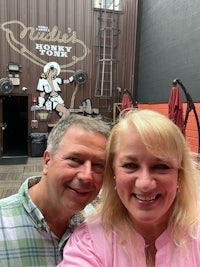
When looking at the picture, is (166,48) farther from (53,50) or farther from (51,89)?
(51,89)

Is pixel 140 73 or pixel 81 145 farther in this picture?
pixel 140 73

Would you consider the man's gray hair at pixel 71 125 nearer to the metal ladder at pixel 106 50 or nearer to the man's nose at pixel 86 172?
the man's nose at pixel 86 172

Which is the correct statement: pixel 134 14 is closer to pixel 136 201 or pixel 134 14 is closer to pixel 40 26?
pixel 40 26

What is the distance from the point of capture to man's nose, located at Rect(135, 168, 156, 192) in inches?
36.4

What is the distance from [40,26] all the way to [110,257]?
28.5 ft

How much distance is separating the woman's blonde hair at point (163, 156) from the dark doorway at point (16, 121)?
922 centimetres

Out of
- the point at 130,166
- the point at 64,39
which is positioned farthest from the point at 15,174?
the point at 130,166

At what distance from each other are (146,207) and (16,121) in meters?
12.1

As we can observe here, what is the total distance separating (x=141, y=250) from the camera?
101 centimetres

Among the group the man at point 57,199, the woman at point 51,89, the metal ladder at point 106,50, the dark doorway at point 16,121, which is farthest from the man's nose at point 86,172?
the dark doorway at point 16,121

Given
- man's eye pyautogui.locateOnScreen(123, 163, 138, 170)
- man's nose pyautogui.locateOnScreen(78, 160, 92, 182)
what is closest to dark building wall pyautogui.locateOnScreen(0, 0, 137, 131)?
man's nose pyautogui.locateOnScreen(78, 160, 92, 182)

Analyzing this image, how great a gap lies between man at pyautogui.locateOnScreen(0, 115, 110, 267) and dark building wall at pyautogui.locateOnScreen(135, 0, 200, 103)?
509cm

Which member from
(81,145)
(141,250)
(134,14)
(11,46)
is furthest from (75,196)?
(134,14)

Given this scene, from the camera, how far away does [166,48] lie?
740 cm
